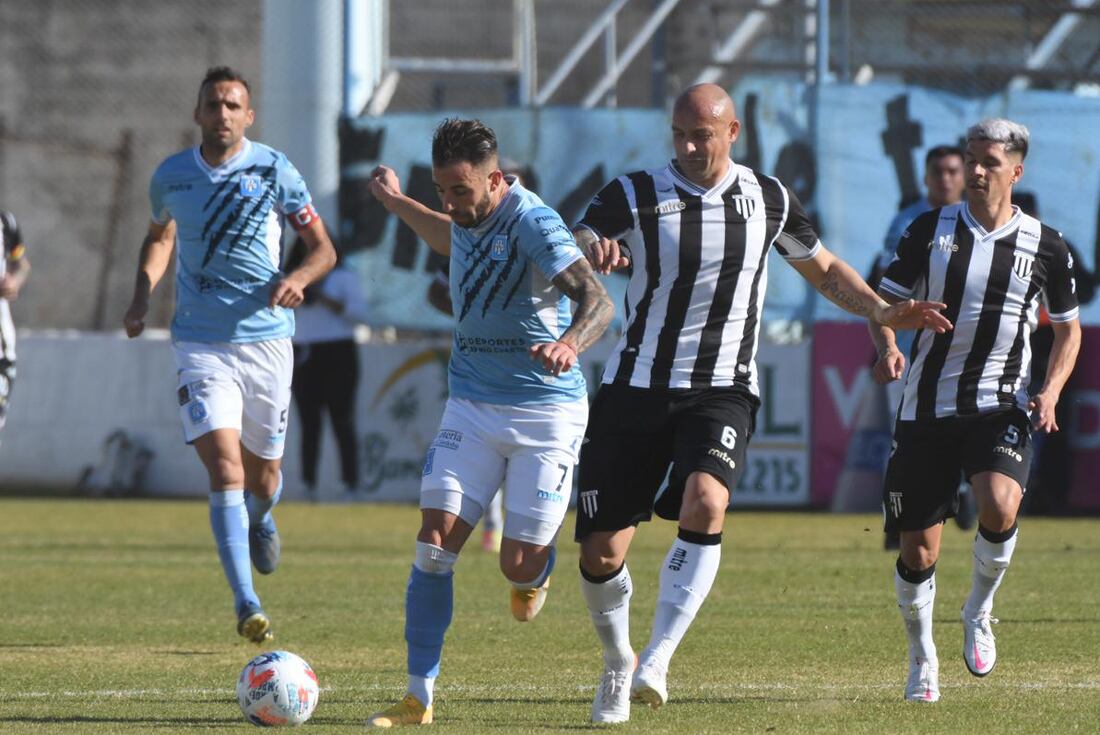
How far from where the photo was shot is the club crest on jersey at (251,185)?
370 inches

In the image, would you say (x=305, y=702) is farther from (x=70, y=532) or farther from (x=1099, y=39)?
(x=1099, y=39)

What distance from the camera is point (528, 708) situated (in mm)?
7066

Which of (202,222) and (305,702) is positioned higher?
(202,222)

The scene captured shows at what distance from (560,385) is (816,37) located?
10.8 metres

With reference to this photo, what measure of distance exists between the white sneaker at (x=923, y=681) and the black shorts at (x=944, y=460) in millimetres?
540

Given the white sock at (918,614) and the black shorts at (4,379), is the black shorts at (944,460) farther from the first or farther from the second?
A: the black shorts at (4,379)

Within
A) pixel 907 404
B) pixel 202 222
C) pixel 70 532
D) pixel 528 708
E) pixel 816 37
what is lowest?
pixel 70 532

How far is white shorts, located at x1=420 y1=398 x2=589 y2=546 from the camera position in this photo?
6.89 m

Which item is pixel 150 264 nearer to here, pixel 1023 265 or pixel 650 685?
pixel 650 685

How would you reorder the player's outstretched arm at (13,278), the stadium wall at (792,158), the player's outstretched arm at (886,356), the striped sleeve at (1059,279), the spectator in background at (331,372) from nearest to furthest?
1. the player's outstretched arm at (886,356)
2. the striped sleeve at (1059,279)
3. the player's outstretched arm at (13,278)
4. the stadium wall at (792,158)
5. the spectator in background at (331,372)

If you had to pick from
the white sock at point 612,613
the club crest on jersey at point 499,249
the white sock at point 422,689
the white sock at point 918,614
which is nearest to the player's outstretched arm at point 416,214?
the club crest on jersey at point 499,249

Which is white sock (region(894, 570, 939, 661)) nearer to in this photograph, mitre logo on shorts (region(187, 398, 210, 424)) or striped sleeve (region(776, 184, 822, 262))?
striped sleeve (region(776, 184, 822, 262))

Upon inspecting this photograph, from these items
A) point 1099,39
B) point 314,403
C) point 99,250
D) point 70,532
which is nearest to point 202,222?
point 70,532

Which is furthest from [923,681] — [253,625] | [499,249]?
[253,625]
